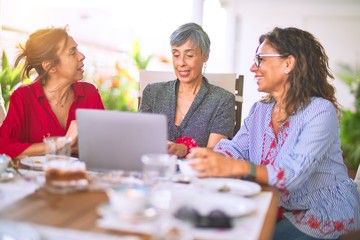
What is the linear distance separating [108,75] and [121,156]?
534cm

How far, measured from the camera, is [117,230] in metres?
1.14

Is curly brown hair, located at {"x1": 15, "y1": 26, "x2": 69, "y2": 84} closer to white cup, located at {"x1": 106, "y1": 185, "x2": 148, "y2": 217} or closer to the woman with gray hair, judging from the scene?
the woman with gray hair

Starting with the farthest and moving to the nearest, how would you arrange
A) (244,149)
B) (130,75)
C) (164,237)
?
(130,75)
(244,149)
(164,237)

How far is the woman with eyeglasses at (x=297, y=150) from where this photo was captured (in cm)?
169

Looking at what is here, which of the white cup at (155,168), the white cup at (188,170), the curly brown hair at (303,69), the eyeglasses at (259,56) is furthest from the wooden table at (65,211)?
the eyeglasses at (259,56)

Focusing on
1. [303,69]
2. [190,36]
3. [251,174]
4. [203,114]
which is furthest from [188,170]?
[190,36]

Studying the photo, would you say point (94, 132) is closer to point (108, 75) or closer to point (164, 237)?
point (164, 237)

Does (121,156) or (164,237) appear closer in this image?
(164,237)

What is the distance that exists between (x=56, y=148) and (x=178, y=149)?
2.31 ft

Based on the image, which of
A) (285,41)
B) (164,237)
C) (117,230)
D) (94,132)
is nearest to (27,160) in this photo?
(94,132)

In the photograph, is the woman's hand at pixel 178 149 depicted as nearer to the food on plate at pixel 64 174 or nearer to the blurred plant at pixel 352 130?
the food on plate at pixel 64 174

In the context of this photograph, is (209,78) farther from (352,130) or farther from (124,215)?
(352,130)

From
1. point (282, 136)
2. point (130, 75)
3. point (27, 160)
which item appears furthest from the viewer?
point (130, 75)

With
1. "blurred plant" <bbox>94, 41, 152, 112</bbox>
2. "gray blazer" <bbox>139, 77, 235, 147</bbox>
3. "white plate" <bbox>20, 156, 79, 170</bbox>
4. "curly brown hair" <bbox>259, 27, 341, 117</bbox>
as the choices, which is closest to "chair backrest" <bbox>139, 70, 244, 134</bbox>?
"gray blazer" <bbox>139, 77, 235, 147</bbox>
